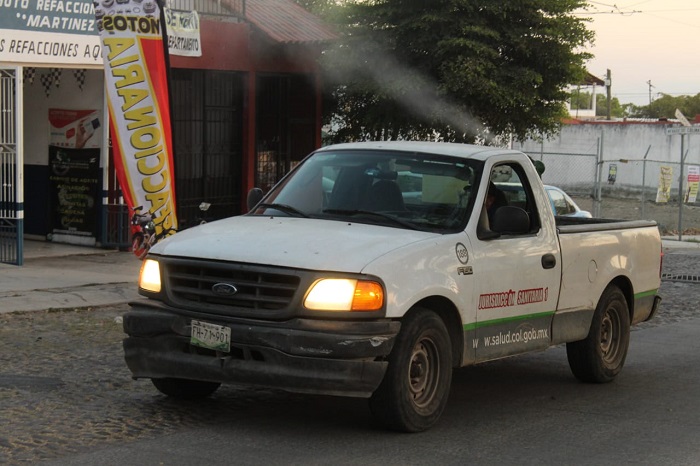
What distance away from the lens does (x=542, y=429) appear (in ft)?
25.2

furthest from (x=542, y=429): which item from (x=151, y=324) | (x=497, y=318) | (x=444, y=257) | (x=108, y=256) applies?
(x=108, y=256)

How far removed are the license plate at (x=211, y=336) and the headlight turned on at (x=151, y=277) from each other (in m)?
0.48

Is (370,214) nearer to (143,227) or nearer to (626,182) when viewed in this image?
(143,227)

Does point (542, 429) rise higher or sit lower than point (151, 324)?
lower

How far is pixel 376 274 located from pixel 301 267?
1.46ft

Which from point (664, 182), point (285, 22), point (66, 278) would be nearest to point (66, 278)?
point (66, 278)

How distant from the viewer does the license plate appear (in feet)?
23.2

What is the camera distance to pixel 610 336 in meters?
9.71

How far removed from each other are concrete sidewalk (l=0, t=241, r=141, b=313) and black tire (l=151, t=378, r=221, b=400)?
4.70 m

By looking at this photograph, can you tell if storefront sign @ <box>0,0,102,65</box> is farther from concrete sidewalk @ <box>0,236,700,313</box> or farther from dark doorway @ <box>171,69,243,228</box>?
concrete sidewalk @ <box>0,236,700,313</box>

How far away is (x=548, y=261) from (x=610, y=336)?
1469 mm

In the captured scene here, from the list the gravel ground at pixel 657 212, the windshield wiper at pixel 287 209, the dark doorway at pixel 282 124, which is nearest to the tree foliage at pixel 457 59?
the dark doorway at pixel 282 124

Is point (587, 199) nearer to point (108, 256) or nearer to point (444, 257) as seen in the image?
point (108, 256)

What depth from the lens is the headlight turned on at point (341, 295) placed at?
6.89 metres
